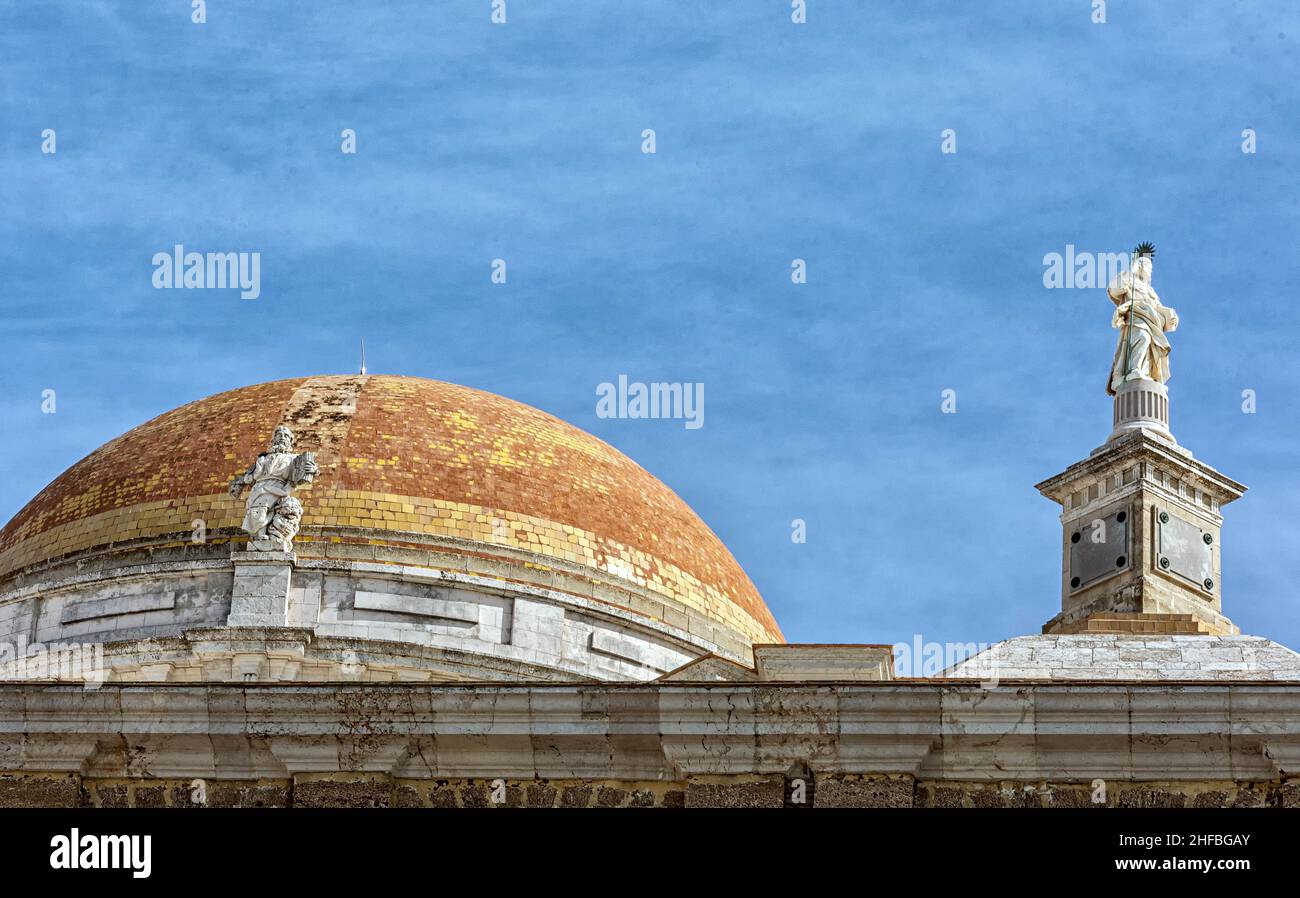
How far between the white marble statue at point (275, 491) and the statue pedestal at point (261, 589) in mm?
159

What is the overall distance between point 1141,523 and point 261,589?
1297cm

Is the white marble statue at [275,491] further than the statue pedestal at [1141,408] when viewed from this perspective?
Yes

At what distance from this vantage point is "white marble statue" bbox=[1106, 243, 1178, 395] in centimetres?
3272

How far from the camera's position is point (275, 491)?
3831 cm

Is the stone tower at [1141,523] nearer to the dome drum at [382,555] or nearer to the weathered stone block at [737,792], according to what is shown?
the dome drum at [382,555]

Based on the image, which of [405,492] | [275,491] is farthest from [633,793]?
[405,492]

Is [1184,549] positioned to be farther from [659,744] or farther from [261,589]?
[261,589]

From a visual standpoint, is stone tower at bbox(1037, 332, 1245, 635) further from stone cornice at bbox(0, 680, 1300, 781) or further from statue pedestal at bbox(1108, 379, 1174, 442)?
stone cornice at bbox(0, 680, 1300, 781)

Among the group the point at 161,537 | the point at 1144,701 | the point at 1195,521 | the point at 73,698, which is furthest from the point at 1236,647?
the point at 161,537

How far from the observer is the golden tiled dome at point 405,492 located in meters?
40.9
